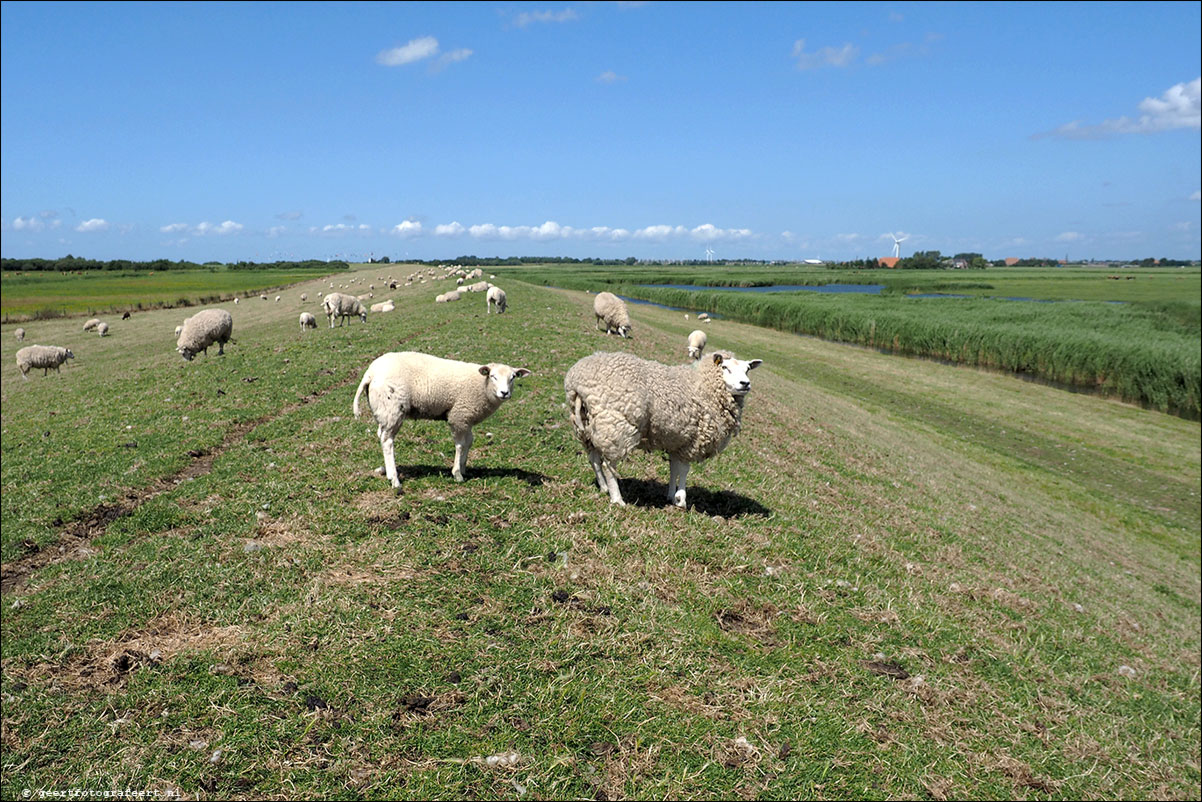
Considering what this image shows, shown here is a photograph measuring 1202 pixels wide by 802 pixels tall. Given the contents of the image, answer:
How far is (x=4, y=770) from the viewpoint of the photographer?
189 inches

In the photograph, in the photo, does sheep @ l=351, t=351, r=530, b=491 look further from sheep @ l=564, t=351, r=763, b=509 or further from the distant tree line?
the distant tree line

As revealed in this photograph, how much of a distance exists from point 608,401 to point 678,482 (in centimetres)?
193

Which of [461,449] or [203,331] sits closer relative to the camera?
[461,449]

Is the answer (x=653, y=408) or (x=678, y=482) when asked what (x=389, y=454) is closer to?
(x=653, y=408)

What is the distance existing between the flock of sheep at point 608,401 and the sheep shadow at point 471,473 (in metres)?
0.27

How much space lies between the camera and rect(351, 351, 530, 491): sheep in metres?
9.27

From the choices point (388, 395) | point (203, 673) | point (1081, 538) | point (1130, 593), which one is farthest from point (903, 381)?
point (203, 673)

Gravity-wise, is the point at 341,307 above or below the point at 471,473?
above

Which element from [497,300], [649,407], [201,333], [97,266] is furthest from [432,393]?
[97,266]

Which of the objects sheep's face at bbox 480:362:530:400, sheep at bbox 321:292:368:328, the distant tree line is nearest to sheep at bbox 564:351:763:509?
sheep's face at bbox 480:362:530:400

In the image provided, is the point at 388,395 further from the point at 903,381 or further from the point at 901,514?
the point at 903,381

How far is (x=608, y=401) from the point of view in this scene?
8633 millimetres

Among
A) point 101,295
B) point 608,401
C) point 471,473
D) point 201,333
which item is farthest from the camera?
point 101,295

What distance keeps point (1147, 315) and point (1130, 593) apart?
46.5 meters
